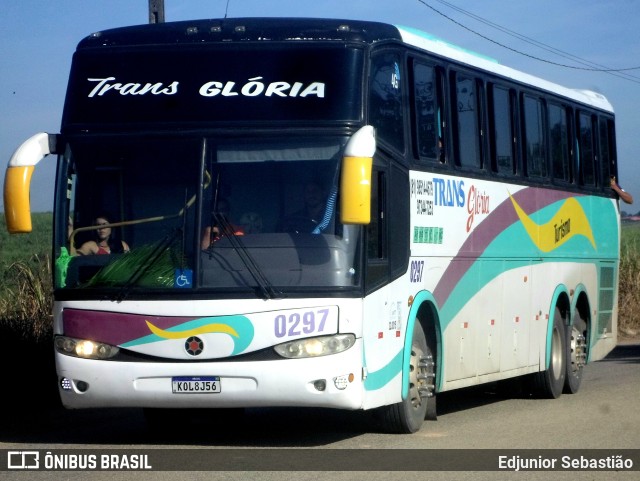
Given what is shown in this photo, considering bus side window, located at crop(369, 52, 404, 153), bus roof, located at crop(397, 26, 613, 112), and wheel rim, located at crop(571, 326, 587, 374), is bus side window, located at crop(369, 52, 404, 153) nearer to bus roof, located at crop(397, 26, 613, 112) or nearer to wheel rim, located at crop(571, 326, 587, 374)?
bus roof, located at crop(397, 26, 613, 112)

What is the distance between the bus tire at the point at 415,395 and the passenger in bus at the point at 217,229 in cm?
246

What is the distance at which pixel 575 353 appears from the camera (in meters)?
17.7

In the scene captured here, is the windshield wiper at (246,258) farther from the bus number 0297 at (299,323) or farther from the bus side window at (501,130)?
the bus side window at (501,130)

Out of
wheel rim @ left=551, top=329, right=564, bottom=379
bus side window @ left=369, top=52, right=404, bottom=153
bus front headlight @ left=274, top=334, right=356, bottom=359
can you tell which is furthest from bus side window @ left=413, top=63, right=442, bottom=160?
wheel rim @ left=551, top=329, right=564, bottom=379

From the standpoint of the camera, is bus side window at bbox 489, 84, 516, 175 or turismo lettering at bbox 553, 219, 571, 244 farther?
turismo lettering at bbox 553, 219, 571, 244

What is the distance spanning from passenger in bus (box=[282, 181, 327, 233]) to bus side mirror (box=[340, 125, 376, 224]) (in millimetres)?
429

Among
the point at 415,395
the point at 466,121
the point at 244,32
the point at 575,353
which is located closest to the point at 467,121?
the point at 466,121

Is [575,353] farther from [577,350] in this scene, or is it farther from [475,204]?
[475,204]

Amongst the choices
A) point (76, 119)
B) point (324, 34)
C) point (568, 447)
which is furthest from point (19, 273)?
point (568, 447)

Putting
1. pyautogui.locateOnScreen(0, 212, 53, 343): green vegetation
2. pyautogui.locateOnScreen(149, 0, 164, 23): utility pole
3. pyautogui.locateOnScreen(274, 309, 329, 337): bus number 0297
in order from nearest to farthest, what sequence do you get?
1. pyautogui.locateOnScreen(274, 309, 329, 337): bus number 0297
2. pyautogui.locateOnScreen(0, 212, 53, 343): green vegetation
3. pyautogui.locateOnScreen(149, 0, 164, 23): utility pole

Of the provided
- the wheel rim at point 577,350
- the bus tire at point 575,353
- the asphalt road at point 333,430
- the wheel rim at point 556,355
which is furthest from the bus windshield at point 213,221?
the wheel rim at point 577,350

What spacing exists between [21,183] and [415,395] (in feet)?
13.9

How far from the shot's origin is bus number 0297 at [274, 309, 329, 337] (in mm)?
10500

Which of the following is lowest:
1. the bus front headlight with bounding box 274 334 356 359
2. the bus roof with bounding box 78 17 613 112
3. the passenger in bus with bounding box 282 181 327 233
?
the bus front headlight with bounding box 274 334 356 359
